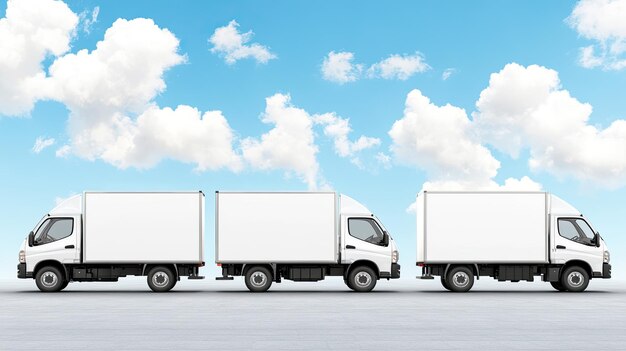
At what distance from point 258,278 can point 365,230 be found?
3826mm

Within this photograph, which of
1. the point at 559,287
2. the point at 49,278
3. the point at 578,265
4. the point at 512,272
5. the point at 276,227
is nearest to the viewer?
the point at 276,227

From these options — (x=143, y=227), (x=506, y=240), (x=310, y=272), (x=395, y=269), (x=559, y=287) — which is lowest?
(x=559, y=287)

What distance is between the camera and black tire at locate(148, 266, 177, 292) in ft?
87.2

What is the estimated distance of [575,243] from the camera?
88.7 feet

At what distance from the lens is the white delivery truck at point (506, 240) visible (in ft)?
87.3

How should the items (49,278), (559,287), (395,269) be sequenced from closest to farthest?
(395,269)
(49,278)
(559,287)

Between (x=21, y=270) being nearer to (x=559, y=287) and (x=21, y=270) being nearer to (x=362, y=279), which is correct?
(x=362, y=279)

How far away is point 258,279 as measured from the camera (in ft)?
86.9

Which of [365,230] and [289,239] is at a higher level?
[365,230]

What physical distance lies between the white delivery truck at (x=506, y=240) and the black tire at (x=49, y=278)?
11.8m

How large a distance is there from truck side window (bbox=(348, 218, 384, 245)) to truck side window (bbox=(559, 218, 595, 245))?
6118 millimetres
